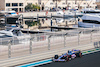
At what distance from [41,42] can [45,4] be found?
6813cm

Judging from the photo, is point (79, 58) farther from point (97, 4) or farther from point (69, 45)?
point (97, 4)

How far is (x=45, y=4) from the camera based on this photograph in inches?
3189

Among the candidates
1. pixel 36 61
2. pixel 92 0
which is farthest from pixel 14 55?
pixel 92 0

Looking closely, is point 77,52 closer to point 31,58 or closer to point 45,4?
point 31,58

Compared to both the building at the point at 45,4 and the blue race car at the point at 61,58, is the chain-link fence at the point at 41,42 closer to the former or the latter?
the blue race car at the point at 61,58

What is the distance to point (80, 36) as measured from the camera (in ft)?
51.8

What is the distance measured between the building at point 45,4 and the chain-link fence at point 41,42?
51823 millimetres

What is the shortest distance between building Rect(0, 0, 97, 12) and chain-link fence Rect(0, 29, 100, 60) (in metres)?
51.8

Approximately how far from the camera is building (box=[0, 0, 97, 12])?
66.8m

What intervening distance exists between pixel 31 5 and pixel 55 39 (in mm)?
59419

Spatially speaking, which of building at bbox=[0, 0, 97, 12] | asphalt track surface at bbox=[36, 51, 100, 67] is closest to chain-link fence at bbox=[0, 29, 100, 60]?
asphalt track surface at bbox=[36, 51, 100, 67]

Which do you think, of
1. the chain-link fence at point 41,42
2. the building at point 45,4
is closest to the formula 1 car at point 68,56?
the chain-link fence at point 41,42

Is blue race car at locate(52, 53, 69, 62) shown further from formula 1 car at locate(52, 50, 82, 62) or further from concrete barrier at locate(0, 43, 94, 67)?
concrete barrier at locate(0, 43, 94, 67)

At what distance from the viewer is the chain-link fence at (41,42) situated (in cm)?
1203
